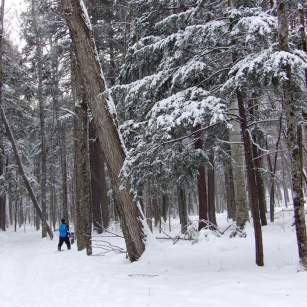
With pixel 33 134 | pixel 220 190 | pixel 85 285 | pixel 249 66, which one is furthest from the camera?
pixel 220 190

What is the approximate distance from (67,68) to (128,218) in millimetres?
13474

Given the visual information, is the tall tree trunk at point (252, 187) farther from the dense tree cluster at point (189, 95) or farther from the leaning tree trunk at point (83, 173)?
the leaning tree trunk at point (83, 173)

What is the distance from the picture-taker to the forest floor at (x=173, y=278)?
21.0 feet

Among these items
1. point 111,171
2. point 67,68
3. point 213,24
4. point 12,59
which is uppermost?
point 12,59

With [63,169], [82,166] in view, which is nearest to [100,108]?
[82,166]

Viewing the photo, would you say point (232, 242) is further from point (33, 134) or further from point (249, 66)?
point (33, 134)

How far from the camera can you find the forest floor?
6.39 metres

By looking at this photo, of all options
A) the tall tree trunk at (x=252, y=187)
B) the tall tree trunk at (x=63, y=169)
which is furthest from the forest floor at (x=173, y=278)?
the tall tree trunk at (x=63, y=169)

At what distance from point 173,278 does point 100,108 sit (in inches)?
185

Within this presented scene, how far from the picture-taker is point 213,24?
28.1ft

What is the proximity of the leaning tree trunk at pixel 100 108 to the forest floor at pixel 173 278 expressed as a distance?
76cm

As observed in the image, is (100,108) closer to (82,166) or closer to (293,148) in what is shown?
(82,166)

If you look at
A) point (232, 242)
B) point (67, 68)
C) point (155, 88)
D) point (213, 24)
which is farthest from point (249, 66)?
point (67, 68)

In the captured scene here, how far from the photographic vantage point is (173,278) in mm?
8258
